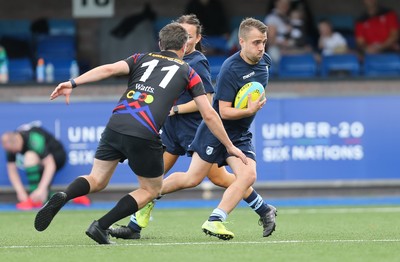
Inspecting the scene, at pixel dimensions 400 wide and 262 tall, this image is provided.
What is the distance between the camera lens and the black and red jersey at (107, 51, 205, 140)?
9.25 metres

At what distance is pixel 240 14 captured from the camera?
21203mm

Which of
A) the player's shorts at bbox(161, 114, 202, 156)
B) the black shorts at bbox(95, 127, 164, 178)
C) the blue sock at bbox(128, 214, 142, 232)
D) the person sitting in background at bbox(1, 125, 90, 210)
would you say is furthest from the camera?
the person sitting in background at bbox(1, 125, 90, 210)

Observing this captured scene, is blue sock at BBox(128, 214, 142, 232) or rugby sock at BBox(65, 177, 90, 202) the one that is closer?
rugby sock at BBox(65, 177, 90, 202)

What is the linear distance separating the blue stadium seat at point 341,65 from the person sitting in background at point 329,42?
35cm

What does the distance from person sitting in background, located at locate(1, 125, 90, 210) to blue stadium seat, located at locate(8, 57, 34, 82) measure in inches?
80.4

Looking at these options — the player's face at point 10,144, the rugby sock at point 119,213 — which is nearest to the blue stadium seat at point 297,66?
the player's face at point 10,144

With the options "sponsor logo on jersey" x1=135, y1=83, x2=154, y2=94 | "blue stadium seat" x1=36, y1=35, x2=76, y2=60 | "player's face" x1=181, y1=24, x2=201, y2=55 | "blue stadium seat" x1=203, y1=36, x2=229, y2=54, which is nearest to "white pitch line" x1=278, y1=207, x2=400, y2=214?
"player's face" x1=181, y1=24, x2=201, y2=55

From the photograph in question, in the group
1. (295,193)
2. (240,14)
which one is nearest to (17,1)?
(240,14)

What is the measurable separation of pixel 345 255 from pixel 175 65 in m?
2.13

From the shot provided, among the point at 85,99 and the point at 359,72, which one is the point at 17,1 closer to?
the point at 85,99

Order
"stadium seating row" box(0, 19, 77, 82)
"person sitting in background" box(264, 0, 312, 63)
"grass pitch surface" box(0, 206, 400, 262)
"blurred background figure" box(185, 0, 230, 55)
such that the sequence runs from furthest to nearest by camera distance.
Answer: "blurred background figure" box(185, 0, 230, 55) < "person sitting in background" box(264, 0, 312, 63) < "stadium seating row" box(0, 19, 77, 82) < "grass pitch surface" box(0, 206, 400, 262)

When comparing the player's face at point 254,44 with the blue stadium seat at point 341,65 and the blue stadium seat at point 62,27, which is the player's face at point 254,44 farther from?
the blue stadium seat at point 62,27

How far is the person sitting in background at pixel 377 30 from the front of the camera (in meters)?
19.0

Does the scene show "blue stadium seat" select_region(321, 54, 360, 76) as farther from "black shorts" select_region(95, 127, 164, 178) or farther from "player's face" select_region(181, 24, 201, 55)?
"black shorts" select_region(95, 127, 164, 178)
